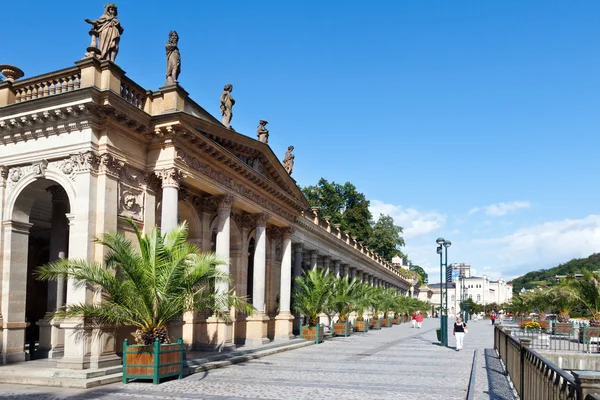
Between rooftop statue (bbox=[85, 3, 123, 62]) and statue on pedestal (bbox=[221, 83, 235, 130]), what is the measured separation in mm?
6762

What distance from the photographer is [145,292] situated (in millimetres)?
14625

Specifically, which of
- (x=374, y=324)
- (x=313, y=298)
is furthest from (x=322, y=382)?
(x=374, y=324)

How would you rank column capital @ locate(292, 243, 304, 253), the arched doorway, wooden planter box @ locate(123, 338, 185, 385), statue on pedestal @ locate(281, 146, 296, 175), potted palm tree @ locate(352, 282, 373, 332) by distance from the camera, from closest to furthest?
wooden planter box @ locate(123, 338, 185, 385)
the arched doorway
statue on pedestal @ locate(281, 146, 296, 175)
column capital @ locate(292, 243, 304, 253)
potted palm tree @ locate(352, 282, 373, 332)

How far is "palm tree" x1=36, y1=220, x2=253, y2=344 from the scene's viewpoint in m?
14.6

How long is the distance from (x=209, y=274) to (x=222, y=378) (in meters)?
2.76

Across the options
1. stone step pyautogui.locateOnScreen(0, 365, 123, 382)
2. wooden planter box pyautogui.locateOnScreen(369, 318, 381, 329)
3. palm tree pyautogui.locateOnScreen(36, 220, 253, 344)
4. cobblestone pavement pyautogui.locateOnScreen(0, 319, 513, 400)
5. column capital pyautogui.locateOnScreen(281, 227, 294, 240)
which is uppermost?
column capital pyautogui.locateOnScreen(281, 227, 294, 240)

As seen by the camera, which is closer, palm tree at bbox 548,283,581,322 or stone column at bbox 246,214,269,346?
stone column at bbox 246,214,269,346

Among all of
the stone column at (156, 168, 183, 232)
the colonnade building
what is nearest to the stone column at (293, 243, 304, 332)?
the colonnade building

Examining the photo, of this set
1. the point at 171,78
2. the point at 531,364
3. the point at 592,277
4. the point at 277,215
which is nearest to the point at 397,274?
the point at 592,277

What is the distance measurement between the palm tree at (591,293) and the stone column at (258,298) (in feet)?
62.7

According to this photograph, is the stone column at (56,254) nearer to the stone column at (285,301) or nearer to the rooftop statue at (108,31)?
the rooftop statue at (108,31)

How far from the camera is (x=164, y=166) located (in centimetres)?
1834

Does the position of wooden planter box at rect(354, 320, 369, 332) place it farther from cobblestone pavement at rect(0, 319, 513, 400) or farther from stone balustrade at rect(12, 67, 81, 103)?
stone balustrade at rect(12, 67, 81, 103)

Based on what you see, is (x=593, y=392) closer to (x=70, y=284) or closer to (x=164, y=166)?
(x=70, y=284)
